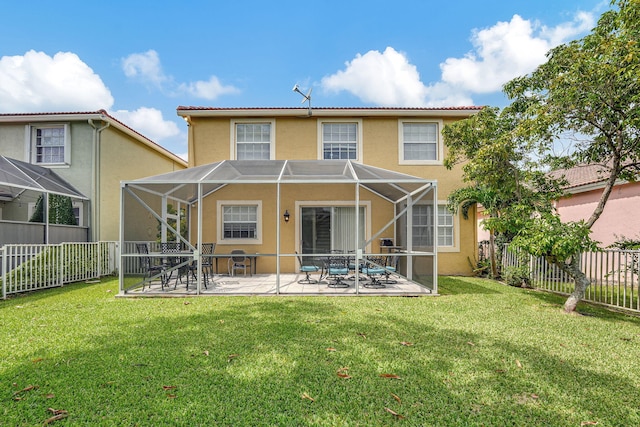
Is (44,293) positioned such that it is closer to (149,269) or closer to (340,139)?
(149,269)

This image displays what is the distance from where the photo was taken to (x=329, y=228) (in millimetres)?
11289

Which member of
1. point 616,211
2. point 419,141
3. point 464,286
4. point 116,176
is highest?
point 419,141

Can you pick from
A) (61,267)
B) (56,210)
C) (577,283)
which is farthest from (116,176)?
(577,283)

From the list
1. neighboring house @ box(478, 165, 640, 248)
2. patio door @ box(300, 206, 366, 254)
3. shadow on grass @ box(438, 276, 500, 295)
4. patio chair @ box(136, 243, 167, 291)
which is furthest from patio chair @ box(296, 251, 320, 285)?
neighboring house @ box(478, 165, 640, 248)

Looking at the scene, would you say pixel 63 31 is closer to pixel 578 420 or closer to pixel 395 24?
pixel 395 24

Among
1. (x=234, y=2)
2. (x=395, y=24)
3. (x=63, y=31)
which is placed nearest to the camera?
(x=234, y=2)

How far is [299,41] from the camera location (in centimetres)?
1212

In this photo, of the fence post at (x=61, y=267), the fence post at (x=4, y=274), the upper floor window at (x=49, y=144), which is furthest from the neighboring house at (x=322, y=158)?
the fence post at (x=4, y=274)

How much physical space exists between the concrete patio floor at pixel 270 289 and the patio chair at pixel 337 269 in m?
0.24

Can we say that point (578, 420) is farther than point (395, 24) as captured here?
No

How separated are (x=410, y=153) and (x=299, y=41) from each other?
610 cm

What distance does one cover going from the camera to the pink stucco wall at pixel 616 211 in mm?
9844

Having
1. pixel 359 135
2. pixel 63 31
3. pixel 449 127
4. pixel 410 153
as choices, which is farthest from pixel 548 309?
pixel 63 31

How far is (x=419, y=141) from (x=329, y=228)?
14.8 ft
